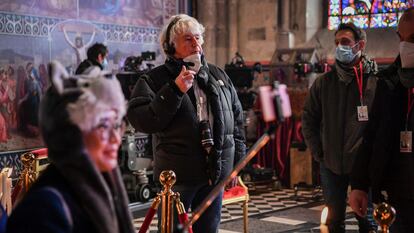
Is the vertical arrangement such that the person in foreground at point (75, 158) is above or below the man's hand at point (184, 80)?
below

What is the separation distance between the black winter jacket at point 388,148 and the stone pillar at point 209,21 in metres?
8.54

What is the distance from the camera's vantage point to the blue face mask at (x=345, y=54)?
497 cm

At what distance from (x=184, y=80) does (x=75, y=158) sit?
1.97 meters

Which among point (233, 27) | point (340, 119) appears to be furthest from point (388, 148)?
point (233, 27)

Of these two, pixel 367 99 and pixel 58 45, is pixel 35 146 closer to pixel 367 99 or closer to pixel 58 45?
pixel 58 45

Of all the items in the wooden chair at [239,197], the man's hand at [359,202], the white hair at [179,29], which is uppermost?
the white hair at [179,29]

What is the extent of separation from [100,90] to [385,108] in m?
1.93

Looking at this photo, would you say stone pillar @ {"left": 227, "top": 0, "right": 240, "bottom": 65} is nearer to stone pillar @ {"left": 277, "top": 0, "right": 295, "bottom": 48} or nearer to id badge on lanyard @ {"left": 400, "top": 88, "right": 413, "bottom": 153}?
stone pillar @ {"left": 277, "top": 0, "right": 295, "bottom": 48}

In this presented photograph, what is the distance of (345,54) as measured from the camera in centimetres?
505

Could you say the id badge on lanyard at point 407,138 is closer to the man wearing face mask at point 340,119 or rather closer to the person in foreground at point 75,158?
the man wearing face mask at point 340,119

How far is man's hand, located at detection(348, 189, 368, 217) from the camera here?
11.4ft

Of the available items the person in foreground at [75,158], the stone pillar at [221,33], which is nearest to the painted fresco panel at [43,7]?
the stone pillar at [221,33]

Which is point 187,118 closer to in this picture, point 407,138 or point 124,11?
point 407,138

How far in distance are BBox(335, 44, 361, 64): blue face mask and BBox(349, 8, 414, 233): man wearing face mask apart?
1389mm
